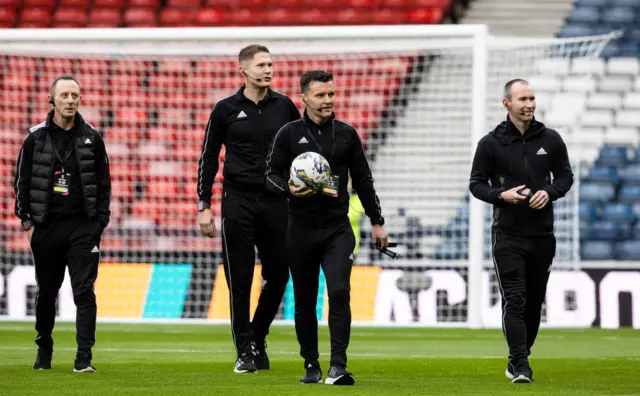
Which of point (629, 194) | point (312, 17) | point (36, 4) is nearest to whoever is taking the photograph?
point (629, 194)

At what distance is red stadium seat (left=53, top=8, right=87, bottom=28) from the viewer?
2048cm

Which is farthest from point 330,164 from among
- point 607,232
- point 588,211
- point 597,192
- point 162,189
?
point 597,192

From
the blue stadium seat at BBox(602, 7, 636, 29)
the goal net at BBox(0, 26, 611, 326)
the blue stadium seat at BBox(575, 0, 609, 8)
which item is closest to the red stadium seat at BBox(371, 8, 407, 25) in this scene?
the goal net at BBox(0, 26, 611, 326)

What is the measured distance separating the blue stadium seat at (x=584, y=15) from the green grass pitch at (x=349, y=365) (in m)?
8.23

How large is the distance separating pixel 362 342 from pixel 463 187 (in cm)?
413

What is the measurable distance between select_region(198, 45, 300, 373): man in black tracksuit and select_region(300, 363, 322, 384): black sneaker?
885 mm

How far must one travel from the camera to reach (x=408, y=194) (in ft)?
50.6

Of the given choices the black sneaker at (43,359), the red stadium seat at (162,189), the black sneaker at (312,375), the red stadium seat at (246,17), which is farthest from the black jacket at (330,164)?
Result: the red stadium seat at (246,17)

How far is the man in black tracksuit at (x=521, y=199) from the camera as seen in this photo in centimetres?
784

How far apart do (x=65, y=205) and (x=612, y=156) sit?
37.8 feet

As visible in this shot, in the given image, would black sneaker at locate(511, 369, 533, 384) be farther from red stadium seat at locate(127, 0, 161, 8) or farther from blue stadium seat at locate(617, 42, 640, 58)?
red stadium seat at locate(127, 0, 161, 8)

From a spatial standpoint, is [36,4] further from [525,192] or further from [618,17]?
[525,192]

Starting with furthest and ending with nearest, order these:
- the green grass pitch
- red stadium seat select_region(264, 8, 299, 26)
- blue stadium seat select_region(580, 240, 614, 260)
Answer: red stadium seat select_region(264, 8, 299, 26)
blue stadium seat select_region(580, 240, 614, 260)
the green grass pitch

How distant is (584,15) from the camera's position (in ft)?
67.0
